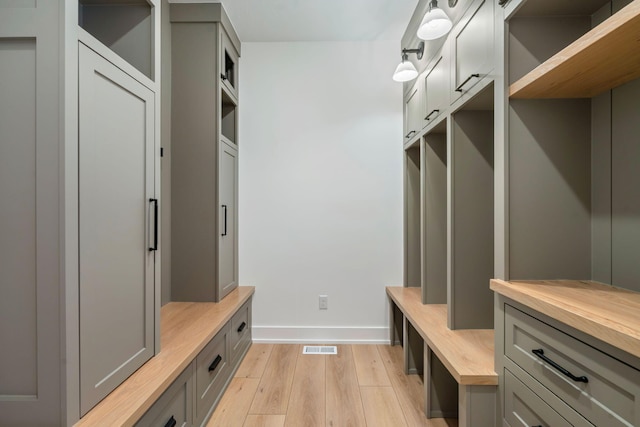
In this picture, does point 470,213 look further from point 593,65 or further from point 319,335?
point 319,335

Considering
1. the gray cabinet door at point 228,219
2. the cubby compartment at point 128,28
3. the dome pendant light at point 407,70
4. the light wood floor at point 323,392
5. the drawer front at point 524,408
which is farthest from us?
the gray cabinet door at point 228,219

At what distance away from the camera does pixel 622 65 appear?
3.31 ft

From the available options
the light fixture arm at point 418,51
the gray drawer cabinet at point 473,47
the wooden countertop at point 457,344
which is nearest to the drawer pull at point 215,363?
the wooden countertop at point 457,344

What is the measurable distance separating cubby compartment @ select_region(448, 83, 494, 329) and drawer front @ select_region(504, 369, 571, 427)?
540 mm

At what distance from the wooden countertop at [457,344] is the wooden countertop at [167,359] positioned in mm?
1222

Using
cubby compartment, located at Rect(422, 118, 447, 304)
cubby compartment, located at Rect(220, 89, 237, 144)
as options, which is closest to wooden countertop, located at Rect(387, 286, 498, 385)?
cubby compartment, located at Rect(422, 118, 447, 304)

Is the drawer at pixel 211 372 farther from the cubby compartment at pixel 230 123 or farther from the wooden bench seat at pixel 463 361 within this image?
the cubby compartment at pixel 230 123

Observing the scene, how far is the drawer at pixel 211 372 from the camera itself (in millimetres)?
1711

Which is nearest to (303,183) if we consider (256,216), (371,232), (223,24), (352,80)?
(256,216)

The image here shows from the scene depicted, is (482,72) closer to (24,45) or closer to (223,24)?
(24,45)

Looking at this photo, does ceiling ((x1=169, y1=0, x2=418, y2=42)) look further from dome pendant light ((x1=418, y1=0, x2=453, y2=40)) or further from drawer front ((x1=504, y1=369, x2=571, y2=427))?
drawer front ((x1=504, y1=369, x2=571, y2=427))

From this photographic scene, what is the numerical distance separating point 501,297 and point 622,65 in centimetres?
90

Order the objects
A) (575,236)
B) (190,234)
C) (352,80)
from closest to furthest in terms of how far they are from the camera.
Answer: (575,236)
(190,234)
(352,80)

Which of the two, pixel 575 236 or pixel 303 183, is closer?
pixel 575 236
